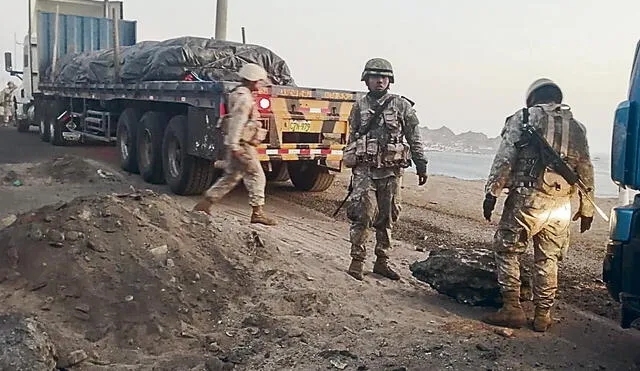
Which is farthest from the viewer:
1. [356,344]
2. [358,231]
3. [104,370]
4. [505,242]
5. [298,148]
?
[298,148]

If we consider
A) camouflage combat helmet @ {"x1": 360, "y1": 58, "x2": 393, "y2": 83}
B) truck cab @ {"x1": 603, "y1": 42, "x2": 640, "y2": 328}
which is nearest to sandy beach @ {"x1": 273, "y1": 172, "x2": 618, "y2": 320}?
truck cab @ {"x1": 603, "y1": 42, "x2": 640, "y2": 328}

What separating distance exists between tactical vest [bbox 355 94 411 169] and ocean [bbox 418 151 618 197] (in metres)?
6.21

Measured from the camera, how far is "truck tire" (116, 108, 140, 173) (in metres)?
11.2

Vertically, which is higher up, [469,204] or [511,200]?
[511,200]

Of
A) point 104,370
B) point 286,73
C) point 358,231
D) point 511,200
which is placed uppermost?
point 286,73

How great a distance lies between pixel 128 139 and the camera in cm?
1138

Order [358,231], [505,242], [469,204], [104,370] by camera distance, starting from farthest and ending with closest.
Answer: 1. [469,204]
2. [358,231]
3. [505,242]
4. [104,370]

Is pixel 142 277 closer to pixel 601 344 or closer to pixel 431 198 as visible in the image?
pixel 601 344

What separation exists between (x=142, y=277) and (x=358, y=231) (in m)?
1.88

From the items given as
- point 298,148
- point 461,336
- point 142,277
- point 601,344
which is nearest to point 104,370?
point 142,277

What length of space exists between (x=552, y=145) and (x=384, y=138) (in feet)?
5.12

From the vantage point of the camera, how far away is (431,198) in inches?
427

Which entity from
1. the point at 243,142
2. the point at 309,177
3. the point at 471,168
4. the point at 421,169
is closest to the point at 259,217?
the point at 243,142

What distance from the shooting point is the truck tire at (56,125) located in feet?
53.4
